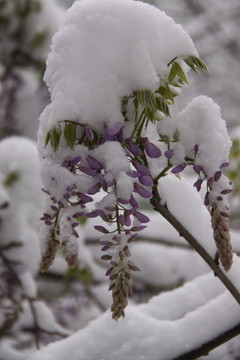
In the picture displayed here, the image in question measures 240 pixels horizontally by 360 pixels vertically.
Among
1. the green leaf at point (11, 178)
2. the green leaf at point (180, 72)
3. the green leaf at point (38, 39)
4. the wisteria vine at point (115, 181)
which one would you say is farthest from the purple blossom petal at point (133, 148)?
the green leaf at point (38, 39)

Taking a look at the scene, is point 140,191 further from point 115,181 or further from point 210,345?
point 210,345

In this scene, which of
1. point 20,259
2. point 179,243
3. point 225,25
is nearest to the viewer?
point 20,259

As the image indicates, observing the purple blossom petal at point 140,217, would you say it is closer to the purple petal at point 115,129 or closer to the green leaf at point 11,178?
the purple petal at point 115,129

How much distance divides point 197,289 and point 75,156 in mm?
572

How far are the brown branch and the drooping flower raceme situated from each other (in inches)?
1.8

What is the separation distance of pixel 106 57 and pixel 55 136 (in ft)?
0.40

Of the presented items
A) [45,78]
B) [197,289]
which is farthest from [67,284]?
[45,78]

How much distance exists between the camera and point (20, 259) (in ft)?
5.78

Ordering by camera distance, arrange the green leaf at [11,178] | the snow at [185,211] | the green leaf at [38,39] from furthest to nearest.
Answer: the green leaf at [38,39], the green leaf at [11,178], the snow at [185,211]

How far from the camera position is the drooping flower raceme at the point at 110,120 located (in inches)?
21.8

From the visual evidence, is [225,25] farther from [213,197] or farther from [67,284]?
[213,197]

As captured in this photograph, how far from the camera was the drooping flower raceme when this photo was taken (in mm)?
553

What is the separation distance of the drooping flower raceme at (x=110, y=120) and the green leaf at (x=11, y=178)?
1277mm

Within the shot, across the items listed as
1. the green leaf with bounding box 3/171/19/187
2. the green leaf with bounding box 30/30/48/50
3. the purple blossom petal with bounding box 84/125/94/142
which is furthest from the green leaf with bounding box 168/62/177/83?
the green leaf with bounding box 30/30/48/50
